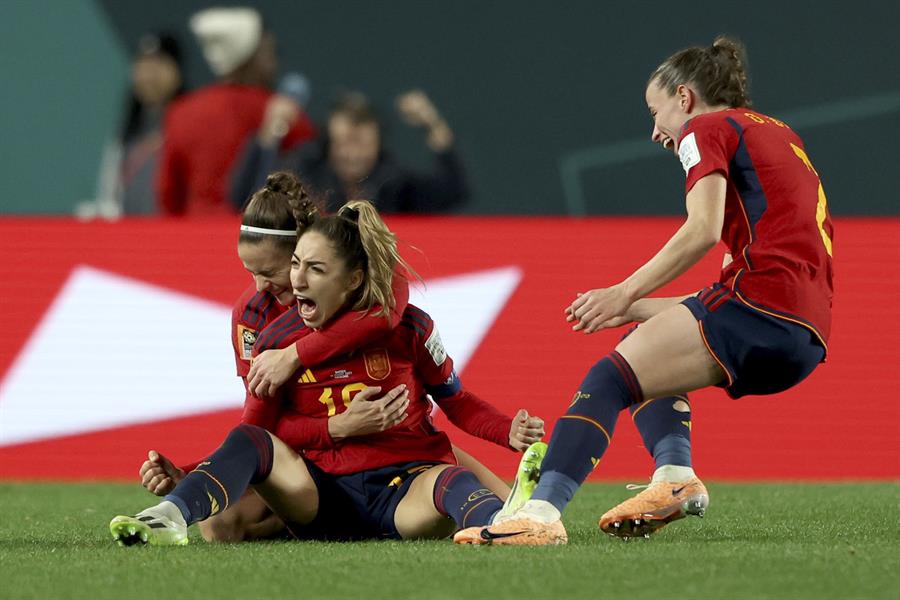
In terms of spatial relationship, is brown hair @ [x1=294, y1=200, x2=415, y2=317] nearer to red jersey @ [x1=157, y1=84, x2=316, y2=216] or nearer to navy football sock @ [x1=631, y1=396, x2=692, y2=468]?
navy football sock @ [x1=631, y1=396, x2=692, y2=468]

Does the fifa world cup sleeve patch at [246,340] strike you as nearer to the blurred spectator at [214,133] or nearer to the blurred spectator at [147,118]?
the blurred spectator at [214,133]

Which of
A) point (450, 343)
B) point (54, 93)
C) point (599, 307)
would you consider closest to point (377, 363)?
point (599, 307)

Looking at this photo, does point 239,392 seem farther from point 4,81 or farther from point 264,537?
point 4,81

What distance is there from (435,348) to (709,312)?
2.67 ft

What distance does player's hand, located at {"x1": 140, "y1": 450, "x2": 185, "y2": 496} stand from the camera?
4176 mm

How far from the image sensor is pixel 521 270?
6793 millimetres

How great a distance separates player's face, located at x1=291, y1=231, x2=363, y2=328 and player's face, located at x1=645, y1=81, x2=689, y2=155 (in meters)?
0.93

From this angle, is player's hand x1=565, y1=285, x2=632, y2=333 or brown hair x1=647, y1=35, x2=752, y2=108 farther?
brown hair x1=647, y1=35, x2=752, y2=108

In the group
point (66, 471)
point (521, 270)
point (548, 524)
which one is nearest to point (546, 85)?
point (521, 270)

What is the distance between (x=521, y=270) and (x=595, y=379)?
2.84 m

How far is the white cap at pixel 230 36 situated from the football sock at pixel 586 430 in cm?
434

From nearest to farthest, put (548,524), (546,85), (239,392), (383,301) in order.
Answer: (548,524) → (383,301) → (239,392) → (546,85)

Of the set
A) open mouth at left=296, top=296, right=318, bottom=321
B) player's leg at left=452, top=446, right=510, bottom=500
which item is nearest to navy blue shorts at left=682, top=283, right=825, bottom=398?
player's leg at left=452, top=446, right=510, bottom=500

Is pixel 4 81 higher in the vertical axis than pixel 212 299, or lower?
higher
